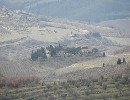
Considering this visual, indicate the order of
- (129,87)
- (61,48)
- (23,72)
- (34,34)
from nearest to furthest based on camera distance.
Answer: (129,87)
(23,72)
(61,48)
(34,34)

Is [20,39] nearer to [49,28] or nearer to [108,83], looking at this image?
[49,28]

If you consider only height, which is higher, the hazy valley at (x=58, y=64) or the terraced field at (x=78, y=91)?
the hazy valley at (x=58, y=64)

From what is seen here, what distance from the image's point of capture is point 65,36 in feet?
590

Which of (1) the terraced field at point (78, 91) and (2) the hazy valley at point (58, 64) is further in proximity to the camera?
(2) the hazy valley at point (58, 64)

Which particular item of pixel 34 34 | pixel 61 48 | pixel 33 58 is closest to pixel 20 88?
pixel 33 58

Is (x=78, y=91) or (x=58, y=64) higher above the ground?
(x=58, y=64)

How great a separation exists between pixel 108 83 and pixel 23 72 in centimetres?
4117

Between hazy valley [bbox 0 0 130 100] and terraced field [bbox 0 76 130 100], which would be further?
hazy valley [bbox 0 0 130 100]

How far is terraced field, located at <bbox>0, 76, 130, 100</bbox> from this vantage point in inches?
1960

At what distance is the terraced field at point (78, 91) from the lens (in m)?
49.8

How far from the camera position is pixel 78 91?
2069 inches

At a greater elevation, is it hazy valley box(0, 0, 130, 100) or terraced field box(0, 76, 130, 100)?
hazy valley box(0, 0, 130, 100)

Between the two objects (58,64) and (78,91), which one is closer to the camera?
(78,91)

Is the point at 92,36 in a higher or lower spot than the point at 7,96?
higher
